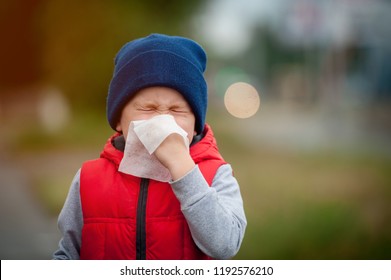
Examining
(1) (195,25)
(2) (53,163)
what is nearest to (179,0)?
(1) (195,25)

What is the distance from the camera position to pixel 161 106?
155 centimetres

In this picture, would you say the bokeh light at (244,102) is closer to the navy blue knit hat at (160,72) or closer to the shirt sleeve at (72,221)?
the navy blue knit hat at (160,72)

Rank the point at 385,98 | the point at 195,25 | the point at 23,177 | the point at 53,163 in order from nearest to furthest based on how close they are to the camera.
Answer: the point at 23,177
the point at 53,163
the point at 195,25
the point at 385,98

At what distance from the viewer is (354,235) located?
396 cm

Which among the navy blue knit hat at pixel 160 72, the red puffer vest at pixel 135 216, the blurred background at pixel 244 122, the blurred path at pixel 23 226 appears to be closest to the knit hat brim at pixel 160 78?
the navy blue knit hat at pixel 160 72

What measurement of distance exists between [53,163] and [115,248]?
5.60 metres

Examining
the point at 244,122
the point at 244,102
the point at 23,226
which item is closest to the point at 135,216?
the point at 244,102

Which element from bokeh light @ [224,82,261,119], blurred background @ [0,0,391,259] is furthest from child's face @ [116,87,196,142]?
blurred background @ [0,0,391,259]

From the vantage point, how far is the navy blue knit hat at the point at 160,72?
1.54m

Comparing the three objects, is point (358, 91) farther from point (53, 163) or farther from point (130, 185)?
point (130, 185)

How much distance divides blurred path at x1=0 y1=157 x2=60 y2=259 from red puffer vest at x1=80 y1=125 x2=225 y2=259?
2.33m

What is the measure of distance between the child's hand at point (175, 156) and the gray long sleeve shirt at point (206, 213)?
0.07ft

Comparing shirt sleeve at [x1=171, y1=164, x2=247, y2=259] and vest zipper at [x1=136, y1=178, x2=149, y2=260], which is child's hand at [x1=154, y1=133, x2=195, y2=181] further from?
vest zipper at [x1=136, y1=178, x2=149, y2=260]

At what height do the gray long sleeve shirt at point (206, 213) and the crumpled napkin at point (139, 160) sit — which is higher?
the crumpled napkin at point (139, 160)
